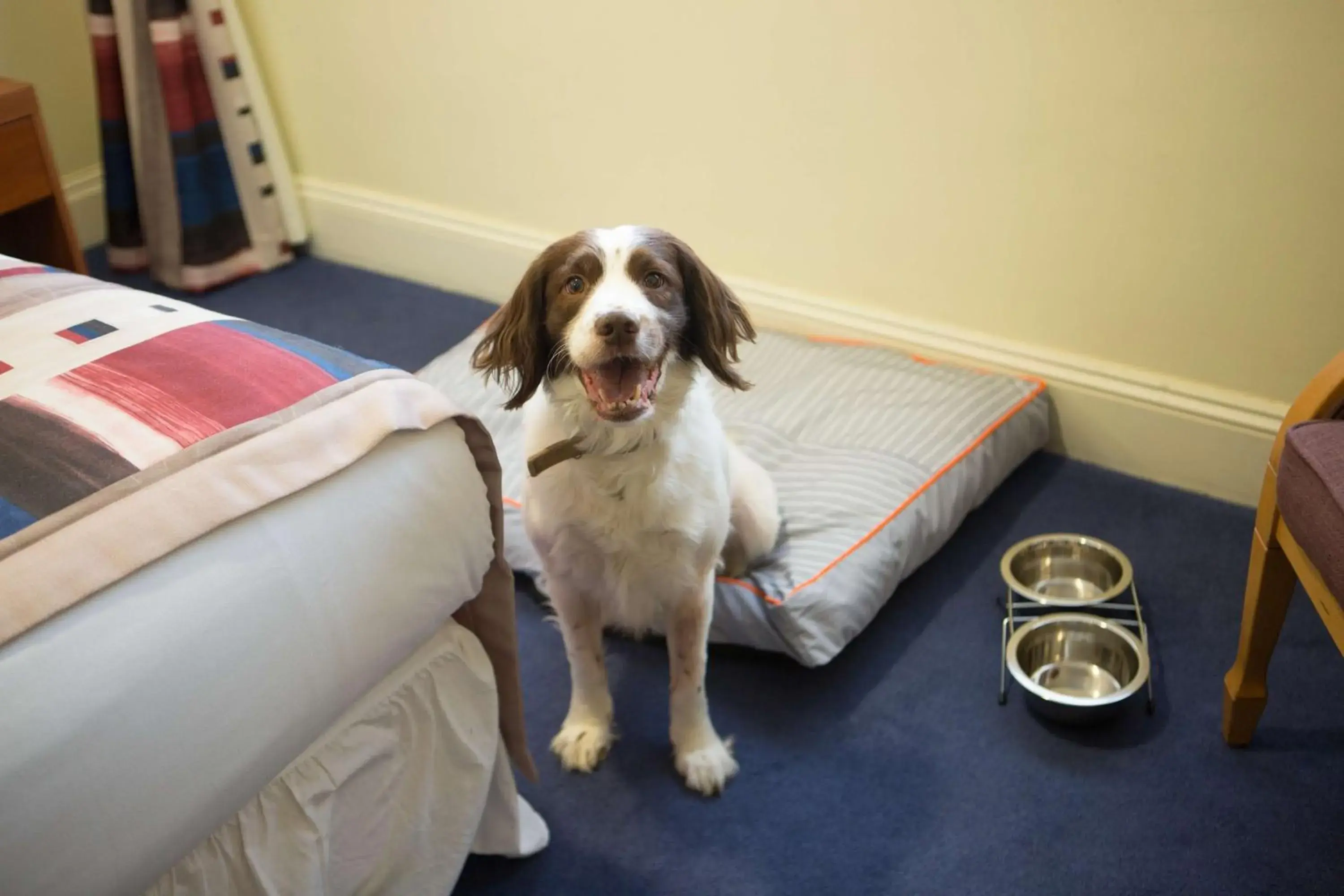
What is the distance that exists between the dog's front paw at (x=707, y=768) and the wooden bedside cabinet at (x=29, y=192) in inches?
77.6

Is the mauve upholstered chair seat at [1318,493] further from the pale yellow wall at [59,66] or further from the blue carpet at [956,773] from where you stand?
the pale yellow wall at [59,66]

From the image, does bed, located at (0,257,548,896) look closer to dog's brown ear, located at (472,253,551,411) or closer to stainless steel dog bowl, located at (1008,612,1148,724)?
dog's brown ear, located at (472,253,551,411)

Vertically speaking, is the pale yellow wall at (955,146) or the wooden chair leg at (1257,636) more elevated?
the pale yellow wall at (955,146)

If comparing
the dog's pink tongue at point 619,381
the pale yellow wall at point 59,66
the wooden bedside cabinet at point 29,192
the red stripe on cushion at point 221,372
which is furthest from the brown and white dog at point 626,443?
the pale yellow wall at point 59,66

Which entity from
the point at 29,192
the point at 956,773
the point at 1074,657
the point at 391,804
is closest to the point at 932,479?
the point at 1074,657

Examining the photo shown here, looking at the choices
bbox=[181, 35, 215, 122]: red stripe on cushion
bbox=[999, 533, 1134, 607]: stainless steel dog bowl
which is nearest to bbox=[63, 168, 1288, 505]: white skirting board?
bbox=[999, 533, 1134, 607]: stainless steel dog bowl

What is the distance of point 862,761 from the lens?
1758 mm

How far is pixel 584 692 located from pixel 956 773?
22.1 inches

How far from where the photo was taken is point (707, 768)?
1.72 m

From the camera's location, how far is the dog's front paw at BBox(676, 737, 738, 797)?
1.72 meters

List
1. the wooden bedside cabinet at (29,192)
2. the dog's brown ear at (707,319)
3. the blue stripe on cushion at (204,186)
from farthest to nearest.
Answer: the blue stripe on cushion at (204,186) → the wooden bedside cabinet at (29,192) → the dog's brown ear at (707,319)

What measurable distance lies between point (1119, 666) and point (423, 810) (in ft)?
3.56

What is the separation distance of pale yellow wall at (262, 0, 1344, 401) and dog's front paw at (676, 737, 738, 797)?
111 cm

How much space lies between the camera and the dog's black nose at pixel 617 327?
4.52 feet
